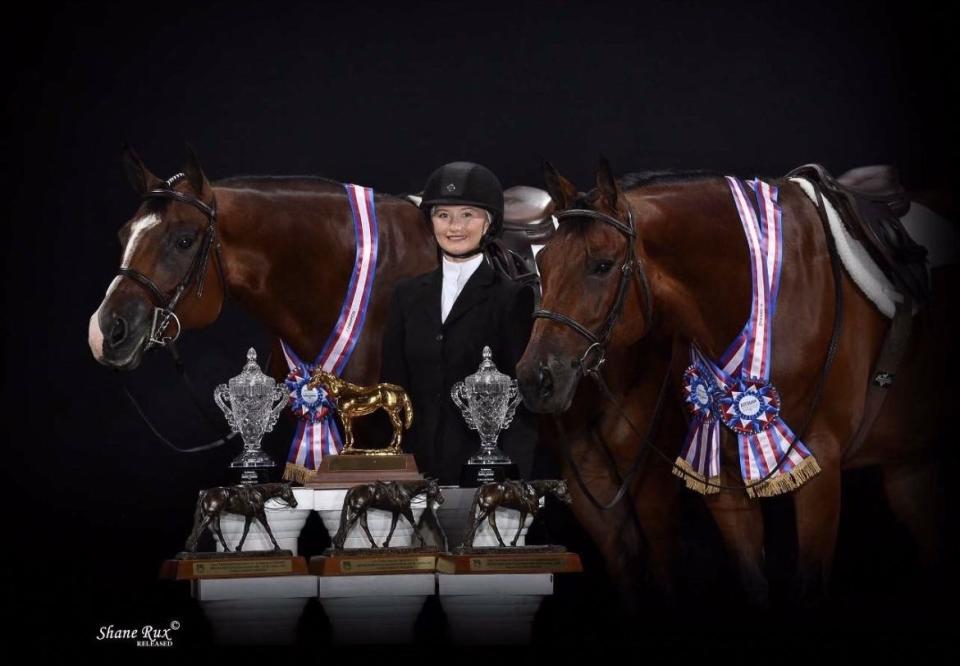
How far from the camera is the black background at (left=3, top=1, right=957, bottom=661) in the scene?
4.54 metres

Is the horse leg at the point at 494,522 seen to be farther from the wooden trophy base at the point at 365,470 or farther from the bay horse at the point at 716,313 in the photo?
the bay horse at the point at 716,313

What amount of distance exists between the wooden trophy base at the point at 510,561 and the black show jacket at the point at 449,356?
0.49 metres

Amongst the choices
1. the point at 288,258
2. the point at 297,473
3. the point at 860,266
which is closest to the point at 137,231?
the point at 288,258

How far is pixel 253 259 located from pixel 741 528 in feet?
5.14

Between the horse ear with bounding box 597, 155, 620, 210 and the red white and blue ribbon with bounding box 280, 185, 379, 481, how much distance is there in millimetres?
861

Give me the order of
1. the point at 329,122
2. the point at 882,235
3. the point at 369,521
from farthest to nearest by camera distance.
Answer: the point at 329,122, the point at 882,235, the point at 369,521

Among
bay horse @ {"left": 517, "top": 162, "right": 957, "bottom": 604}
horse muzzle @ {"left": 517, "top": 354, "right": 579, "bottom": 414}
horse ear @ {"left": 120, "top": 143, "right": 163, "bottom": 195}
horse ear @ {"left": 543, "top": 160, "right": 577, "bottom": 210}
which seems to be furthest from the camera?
horse ear @ {"left": 120, "top": 143, "right": 163, "bottom": 195}

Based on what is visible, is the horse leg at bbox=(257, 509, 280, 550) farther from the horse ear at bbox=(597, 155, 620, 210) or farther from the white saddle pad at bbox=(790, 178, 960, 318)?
the white saddle pad at bbox=(790, 178, 960, 318)

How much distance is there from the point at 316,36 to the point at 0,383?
5.20 feet

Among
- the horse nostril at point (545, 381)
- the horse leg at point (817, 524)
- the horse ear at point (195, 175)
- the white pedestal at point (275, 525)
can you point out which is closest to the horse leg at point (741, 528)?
the horse leg at point (817, 524)

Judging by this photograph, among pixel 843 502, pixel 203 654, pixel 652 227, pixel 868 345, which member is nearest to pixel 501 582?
pixel 203 654

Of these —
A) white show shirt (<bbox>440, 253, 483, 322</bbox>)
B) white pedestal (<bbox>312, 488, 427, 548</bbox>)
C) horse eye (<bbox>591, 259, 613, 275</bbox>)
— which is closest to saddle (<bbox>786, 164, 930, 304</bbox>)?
horse eye (<bbox>591, 259, 613, 275</bbox>)

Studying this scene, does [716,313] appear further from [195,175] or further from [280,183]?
[195,175]

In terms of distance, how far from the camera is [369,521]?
3092 mm
